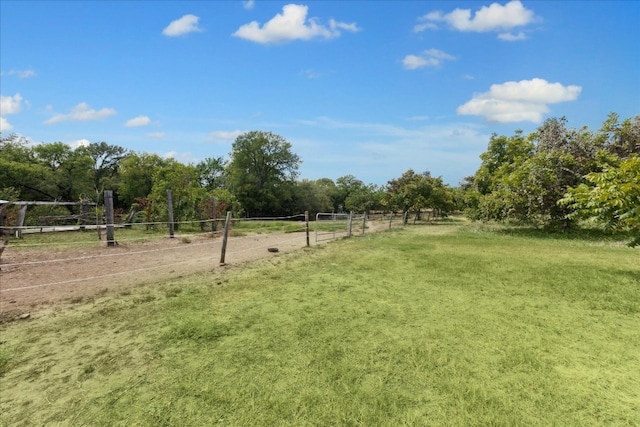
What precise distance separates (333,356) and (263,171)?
138 feet

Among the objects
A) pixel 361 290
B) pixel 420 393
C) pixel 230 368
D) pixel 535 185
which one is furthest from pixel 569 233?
pixel 230 368

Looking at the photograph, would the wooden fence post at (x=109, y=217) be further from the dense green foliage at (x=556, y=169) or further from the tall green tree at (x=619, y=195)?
the dense green foliage at (x=556, y=169)

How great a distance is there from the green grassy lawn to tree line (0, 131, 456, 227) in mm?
12652

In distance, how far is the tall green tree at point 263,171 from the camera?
41188 mm

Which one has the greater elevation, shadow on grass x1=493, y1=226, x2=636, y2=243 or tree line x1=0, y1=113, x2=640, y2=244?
tree line x1=0, y1=113, x2=640, y2=244

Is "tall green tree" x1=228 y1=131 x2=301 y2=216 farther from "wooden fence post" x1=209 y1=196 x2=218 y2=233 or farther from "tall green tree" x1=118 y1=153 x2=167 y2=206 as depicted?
"wooden fence post" x1=209 y1=196 x2=218 y2=233

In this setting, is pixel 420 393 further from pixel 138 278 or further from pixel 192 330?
pixel 138 278

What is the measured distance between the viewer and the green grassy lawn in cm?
261

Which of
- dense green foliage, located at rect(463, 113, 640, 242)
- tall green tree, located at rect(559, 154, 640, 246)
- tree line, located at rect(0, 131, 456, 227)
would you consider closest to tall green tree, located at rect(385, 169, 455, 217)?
tree line, located at rect(0, 131, 456, 227)

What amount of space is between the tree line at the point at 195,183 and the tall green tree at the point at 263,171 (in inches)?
4.9

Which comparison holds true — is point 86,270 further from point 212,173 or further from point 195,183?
point 212,173

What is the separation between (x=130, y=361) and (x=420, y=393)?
286cm

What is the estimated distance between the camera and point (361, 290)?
6000 millimetres

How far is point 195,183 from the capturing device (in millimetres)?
20922
